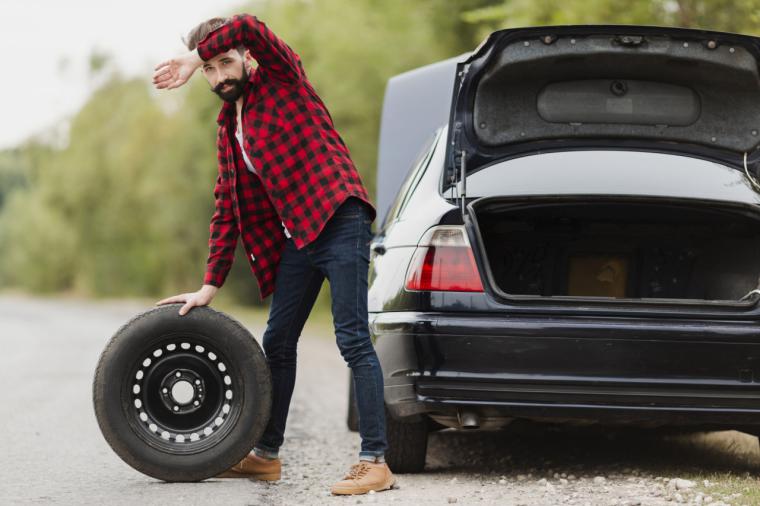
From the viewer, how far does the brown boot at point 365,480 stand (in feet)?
15.0

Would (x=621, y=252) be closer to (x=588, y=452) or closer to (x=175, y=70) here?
(x=588, y=452)

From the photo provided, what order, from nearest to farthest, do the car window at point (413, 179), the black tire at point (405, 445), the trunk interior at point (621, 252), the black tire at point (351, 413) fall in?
the black tire at point (405, 445) < the car window at point (413, 179) < the trunk interior at point (621, 252) < the black tire at point (351, 413)

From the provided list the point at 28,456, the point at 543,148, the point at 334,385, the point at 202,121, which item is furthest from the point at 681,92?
the point at 202,121

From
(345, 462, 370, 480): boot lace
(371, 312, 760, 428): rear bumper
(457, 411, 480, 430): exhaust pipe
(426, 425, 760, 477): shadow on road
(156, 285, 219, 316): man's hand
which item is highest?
(156, 285, 219, 316): man's hand

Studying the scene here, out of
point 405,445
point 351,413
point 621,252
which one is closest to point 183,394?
point 405,445

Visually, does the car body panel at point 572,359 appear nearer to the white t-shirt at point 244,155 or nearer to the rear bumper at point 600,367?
the rear bumper at point 600,367

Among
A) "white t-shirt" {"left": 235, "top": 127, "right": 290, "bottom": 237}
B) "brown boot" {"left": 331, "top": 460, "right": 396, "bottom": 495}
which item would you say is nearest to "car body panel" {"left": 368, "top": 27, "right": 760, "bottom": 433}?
"brown boot" {"left": 331, "top": 460, "right": 396, "bottom": 495}

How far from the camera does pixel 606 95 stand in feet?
17.2

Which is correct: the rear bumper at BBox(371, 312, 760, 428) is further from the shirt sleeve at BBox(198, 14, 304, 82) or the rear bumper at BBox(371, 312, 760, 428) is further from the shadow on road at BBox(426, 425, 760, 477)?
the shirt sleeve at BBox(198, 14, 304, 82)

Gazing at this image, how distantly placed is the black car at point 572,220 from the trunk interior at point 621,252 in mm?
27

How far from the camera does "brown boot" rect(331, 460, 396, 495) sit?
458 centimetres

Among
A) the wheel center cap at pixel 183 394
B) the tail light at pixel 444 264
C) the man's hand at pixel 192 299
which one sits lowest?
the wheel center cap at pixel 183 394

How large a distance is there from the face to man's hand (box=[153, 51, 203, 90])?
0.41 feet

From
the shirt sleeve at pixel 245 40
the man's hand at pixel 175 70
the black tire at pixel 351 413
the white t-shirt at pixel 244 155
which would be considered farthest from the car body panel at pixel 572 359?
the black tire at pixel 351 413
